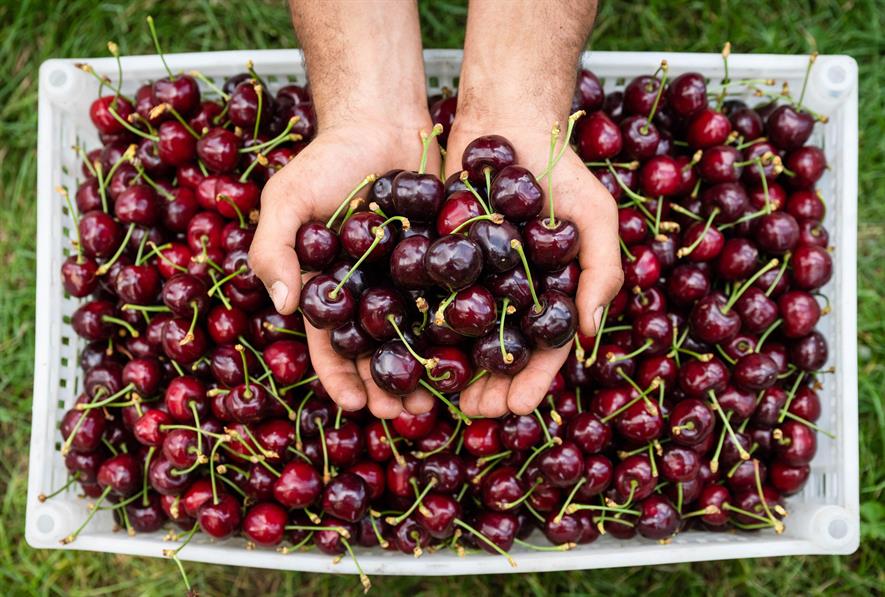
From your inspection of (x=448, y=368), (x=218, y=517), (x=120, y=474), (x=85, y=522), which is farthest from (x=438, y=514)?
(x=85, y=522)

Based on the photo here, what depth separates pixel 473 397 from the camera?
2.10 m

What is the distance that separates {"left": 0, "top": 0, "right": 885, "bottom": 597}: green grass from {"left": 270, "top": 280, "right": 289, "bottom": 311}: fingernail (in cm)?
147

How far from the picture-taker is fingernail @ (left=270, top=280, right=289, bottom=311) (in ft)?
6.12

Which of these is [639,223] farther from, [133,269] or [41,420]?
[41,420]

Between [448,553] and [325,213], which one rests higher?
[325,213]

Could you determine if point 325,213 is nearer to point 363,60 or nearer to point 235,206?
point 235,206

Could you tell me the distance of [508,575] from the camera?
2883 millimetres

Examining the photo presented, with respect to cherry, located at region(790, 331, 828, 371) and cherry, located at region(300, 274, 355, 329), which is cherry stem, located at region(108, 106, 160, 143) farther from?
cherry, located at region(790, 331, 828, 371)

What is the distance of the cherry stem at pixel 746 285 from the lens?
2.24 m

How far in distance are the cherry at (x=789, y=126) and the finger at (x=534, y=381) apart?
109cm

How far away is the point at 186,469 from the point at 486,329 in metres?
1.02

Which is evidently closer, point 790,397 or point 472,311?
point 472,311

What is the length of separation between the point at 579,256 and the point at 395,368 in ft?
1.93

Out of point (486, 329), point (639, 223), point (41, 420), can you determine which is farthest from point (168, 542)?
point (639, 223)
